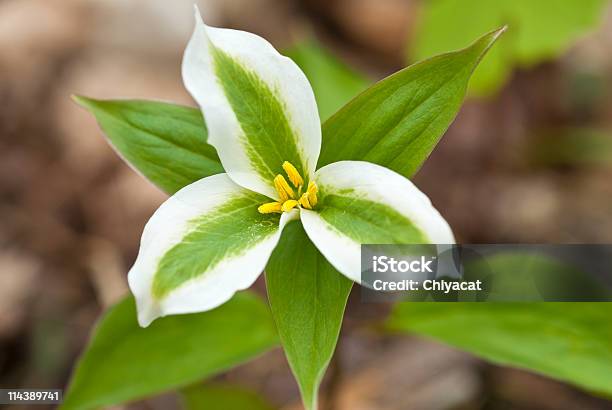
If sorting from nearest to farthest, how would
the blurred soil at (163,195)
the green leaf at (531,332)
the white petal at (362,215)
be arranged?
the white petal at (362,215), the green leaf at (531,332), the blurred soil at (163,195)

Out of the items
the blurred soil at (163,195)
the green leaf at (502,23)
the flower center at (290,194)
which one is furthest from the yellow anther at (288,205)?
the green leaf at (502,23)

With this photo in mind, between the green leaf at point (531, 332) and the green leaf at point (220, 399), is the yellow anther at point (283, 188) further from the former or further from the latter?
the green leaf at point (220, 399)

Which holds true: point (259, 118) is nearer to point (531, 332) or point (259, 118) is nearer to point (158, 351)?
point (158, 351)

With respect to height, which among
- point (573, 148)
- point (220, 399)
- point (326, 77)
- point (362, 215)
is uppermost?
point (573, 148)

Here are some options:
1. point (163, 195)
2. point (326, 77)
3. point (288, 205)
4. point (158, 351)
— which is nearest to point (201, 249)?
point (288, 205)

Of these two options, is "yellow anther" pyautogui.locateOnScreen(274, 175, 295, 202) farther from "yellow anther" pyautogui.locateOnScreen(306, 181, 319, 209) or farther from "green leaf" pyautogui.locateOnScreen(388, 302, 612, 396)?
"green leaf" pyautogui.locateOnScreen(388, 302, 612, 396)

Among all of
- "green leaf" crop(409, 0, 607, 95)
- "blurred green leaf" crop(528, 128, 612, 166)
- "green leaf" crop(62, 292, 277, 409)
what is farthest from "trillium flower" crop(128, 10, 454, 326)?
"blurred green leaf" crop(528, 128, 612, 166)
